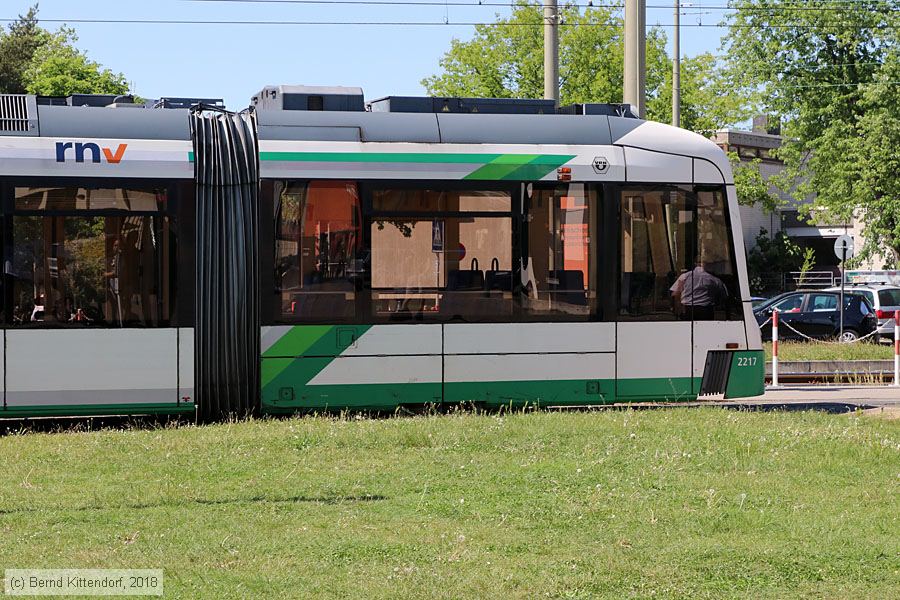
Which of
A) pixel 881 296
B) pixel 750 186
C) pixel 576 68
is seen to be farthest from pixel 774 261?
pixel 881 296

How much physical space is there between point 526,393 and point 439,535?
23.0ft

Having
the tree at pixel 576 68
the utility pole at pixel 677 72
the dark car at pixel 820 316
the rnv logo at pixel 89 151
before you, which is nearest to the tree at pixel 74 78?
the tree at pixel 576 68

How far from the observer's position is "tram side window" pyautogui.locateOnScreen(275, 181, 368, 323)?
1363 cm

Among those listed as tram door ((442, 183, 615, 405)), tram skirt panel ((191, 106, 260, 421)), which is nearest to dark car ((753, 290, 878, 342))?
tram door ((442, 183, 615, 405))

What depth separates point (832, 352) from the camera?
2462 centimetres

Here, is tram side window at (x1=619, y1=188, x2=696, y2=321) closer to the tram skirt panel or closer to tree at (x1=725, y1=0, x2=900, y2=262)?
the tram skirt panel

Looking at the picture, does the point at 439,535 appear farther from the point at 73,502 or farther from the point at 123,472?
the point at 123,472

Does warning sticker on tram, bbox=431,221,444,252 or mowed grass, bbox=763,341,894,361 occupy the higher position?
warning sticker on tram, bbox=431,221,444,252

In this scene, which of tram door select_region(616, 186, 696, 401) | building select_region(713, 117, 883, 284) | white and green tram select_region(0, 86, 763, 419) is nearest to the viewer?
white and green tram select_region(0, 86, 763, 419)

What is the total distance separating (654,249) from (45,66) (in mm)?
46254

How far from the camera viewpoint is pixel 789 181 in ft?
173

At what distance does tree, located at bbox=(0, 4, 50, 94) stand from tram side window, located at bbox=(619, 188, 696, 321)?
207 feet

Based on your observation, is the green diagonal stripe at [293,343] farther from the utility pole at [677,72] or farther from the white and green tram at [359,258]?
the utility pole at [677,72]

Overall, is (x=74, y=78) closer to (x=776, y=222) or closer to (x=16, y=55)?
(x=16, y=55)
